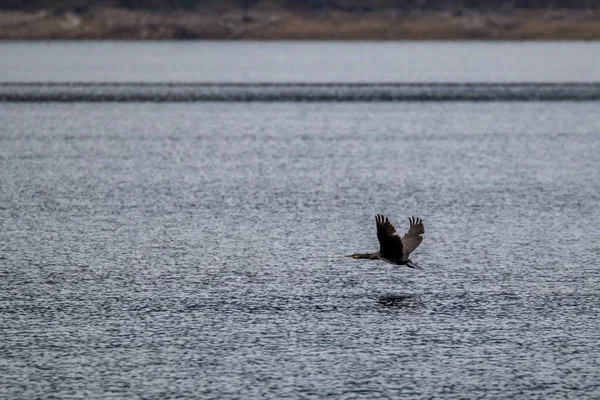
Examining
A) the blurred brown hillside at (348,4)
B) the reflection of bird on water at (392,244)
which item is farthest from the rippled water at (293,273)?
the blurred brown hillside at (348,4)

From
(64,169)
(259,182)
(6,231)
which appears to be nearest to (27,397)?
(6,231)

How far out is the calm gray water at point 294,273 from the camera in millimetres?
5453

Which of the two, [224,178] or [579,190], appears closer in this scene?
[579,190]

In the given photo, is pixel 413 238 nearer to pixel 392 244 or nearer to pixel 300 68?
pixel 392 244

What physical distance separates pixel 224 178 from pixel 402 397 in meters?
7.94

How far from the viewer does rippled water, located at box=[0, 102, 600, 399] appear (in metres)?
5.46

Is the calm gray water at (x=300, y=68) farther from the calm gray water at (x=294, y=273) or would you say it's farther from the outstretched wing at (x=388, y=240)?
the outstretched wing at (x=388, y=240)

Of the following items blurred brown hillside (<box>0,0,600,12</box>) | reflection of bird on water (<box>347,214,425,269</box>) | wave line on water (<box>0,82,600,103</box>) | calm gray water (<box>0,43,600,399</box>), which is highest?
blurred brown hillside (<box>0,0,600,12</box>)

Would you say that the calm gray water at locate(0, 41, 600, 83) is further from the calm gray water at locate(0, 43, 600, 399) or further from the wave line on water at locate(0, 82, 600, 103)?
the calm gray water at locate(0, 43, 600, 399)

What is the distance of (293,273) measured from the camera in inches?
305

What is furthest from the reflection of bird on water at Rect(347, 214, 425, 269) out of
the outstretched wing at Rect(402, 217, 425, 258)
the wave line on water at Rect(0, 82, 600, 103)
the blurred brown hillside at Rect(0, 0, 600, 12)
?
the blurred brown hillside at Rect(0, 0, 600, 12)

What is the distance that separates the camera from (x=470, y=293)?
7129 millimetres

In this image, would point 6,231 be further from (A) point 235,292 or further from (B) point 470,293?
(B) point 470,293

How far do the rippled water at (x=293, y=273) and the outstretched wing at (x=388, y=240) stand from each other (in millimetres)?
292
